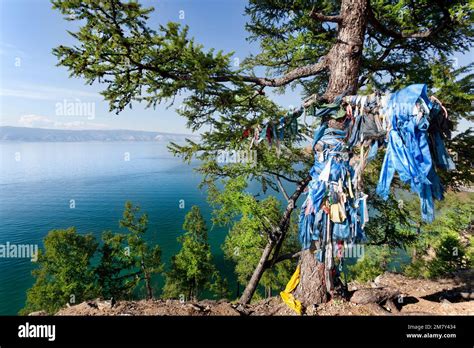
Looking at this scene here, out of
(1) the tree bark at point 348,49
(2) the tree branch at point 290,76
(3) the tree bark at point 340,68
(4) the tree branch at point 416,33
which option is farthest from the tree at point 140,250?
(4) the tree branch at point 416,33

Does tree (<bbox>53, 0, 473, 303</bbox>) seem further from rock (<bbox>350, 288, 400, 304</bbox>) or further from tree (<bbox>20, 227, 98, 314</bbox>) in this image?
tree (<bbox>20, 227, 98, 314</bbox>)

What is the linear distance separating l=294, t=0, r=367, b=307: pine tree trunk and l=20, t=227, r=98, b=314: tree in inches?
634

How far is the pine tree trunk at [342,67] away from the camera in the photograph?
3.97m

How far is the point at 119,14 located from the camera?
329cm

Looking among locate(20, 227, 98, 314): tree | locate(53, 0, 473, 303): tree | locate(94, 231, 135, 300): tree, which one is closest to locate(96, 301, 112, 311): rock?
locate(53, 0, 473, 303): tree

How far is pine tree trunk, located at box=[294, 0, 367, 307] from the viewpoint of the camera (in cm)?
397

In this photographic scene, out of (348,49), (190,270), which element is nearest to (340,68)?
(348,49)

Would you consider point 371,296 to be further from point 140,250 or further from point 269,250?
point 140,250

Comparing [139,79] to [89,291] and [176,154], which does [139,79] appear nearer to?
[176,154]

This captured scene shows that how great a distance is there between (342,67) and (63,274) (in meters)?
19.3

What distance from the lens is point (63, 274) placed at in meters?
15.3
